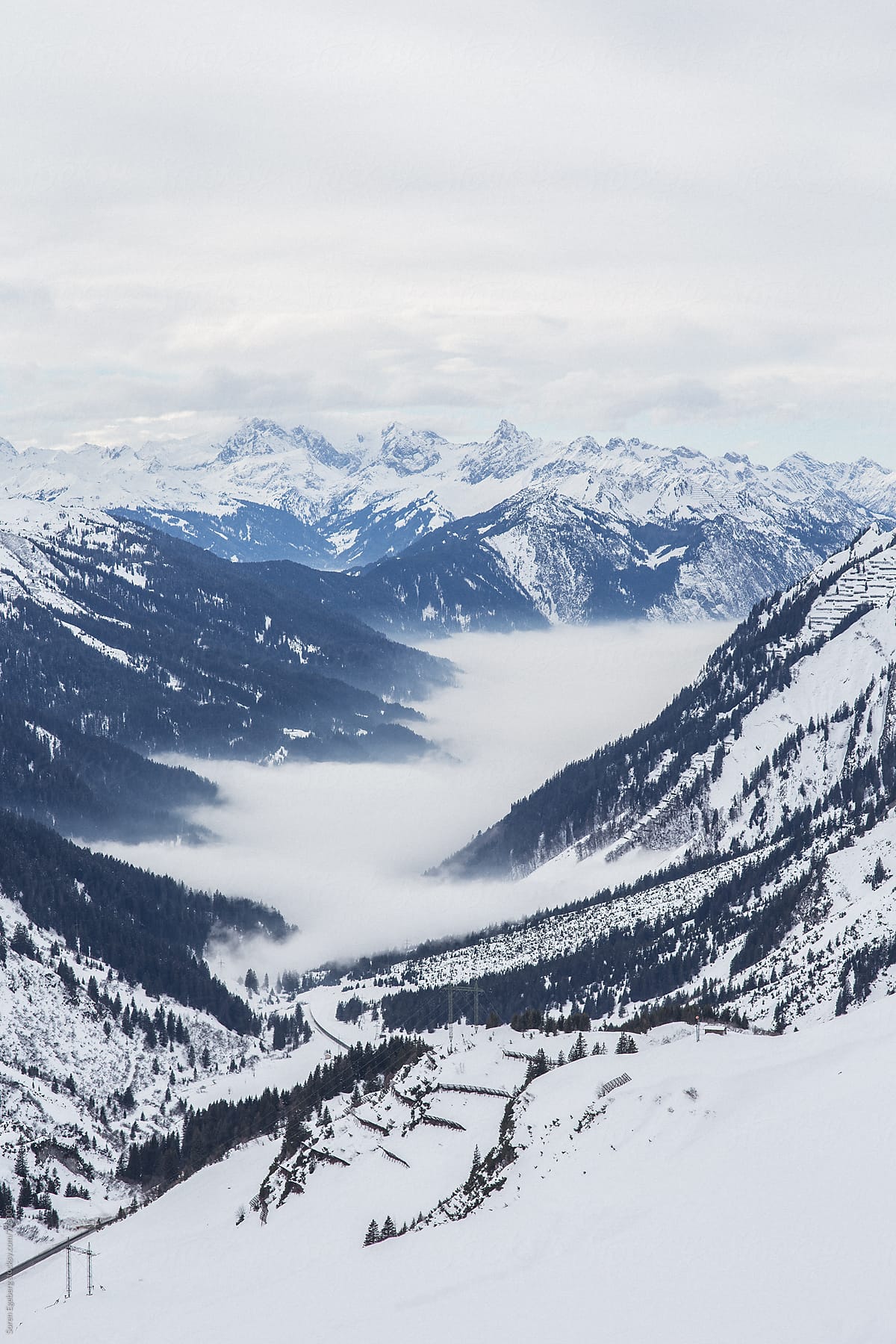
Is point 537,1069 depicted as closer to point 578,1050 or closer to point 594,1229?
point 578,1050

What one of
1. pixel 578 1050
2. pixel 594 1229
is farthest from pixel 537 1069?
A: pixel 594 1229

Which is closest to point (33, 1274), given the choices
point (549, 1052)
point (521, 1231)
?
point (549, 1052)

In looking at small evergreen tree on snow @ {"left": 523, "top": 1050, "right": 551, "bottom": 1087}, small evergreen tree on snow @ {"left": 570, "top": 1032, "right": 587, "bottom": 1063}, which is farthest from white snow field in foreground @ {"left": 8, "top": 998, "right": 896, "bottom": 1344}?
small evergreen tree on snow @ {"left": 570, "top": 1032, "right": 587, "bottom": 1063}

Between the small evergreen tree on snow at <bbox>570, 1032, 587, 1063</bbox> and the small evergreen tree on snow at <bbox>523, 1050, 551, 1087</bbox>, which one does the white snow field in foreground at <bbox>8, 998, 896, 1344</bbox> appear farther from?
the small evergreen tree on snow at <bbox>570, 1032, 587, 1063</bbox>

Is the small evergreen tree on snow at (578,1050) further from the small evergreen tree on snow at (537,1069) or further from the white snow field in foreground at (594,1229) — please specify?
the white snow field in foreground at (594,1229)

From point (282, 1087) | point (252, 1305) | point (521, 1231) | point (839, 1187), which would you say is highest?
point (839, 1187)

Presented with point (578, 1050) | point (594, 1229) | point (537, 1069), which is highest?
point (594, 1229)

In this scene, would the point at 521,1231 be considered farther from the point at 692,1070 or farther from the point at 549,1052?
the point at 549,1052

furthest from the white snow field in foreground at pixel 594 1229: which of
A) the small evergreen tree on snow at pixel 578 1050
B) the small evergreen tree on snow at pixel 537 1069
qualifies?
the small evergreen tree on snow at pixel 578 1050
